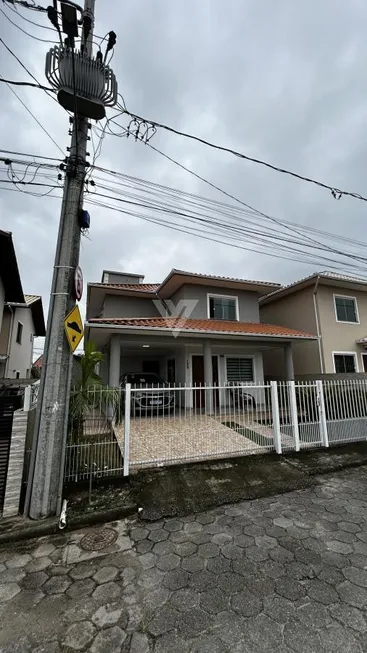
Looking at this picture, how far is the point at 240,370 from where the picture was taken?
41.6 ft

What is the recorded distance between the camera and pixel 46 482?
3.49 meters

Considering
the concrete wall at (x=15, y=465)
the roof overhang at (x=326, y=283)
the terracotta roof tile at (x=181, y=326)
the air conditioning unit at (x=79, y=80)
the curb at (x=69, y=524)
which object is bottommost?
the curb at (x=69, y=524)

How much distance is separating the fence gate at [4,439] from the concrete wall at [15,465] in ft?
0.29

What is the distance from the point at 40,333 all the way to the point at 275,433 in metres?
19.6

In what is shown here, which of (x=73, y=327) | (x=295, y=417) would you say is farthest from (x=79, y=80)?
(x=295, y=417)

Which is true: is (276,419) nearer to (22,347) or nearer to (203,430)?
(203,430)

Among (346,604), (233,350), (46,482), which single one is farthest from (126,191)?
(233,350)

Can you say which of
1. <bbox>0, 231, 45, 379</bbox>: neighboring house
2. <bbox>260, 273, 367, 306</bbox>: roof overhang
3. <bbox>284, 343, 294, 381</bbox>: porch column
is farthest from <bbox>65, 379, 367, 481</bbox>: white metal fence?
<bbox>0, 231, 45, 379</bbox>: neighboring house

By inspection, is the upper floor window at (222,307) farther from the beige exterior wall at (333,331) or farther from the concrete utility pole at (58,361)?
the concrete utility pole at (58,361)

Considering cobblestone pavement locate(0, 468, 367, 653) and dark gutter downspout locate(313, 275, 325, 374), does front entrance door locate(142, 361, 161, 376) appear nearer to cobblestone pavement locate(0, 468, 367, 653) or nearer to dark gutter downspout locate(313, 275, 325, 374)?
dark gutter downspout locate(313, 275, 325, 374)

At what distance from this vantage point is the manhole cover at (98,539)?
2982 millimetres

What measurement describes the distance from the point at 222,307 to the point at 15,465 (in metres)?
10.9

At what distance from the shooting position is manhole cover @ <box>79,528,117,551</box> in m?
2.98

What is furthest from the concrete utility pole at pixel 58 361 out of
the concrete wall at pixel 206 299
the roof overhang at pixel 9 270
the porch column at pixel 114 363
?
the concrete wall at pixel 206 299
